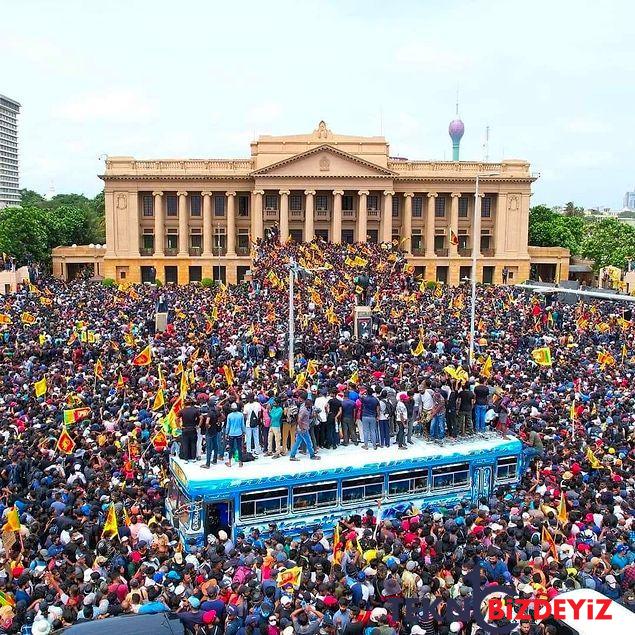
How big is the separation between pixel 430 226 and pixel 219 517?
64.1 metres

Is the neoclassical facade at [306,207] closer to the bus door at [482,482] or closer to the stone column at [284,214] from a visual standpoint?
the stone column at [284,214]

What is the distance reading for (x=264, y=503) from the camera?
524 inches

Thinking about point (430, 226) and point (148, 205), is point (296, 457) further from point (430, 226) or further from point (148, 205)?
point (148, 205)

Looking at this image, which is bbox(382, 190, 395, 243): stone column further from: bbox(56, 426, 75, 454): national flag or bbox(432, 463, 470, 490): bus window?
bbox(56, 426, 75, 454): national flag

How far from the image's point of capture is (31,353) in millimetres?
26781

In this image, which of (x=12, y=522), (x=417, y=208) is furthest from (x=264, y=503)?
(x=417, y=208)

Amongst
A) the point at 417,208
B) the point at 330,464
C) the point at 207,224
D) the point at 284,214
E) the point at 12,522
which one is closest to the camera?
the point at 12,522

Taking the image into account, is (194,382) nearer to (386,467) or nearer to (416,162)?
(386,467)

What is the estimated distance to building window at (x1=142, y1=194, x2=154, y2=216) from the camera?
7312cm

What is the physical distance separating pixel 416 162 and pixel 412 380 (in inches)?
2257

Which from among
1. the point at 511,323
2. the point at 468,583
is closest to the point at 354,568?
the point at 468,583

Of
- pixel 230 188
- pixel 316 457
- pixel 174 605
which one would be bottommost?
pixel 174 605

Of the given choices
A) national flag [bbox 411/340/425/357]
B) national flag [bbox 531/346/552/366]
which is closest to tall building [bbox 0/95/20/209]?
national flag [bbox 411/340/425/357]

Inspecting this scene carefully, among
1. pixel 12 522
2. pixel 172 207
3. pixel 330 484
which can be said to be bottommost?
pixel 12 522
